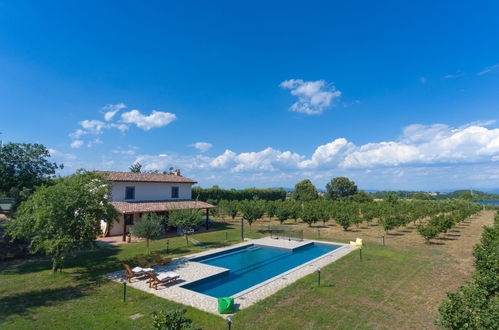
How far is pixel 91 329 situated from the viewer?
8.59m

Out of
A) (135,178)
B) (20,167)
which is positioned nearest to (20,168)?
(20,167)

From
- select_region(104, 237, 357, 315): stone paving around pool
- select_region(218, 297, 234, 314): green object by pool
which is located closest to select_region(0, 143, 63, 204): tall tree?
select_region(104, 237, 357, 315): stone paving around pool

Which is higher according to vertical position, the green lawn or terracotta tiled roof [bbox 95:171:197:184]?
terracotta tiled roof [bbox 95:171:197:184]

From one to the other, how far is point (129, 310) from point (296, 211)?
2882 cm

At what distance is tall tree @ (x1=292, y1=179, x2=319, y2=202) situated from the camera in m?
70.4

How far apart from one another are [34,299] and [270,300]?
10042mm

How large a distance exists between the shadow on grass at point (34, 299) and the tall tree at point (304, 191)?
2441 inches

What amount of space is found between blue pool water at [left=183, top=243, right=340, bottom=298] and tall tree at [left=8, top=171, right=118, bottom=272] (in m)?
6.16

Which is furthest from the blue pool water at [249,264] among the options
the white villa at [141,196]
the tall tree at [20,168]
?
the tall tree at [20,168]

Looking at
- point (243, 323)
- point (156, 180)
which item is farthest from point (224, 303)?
point (156, 180)

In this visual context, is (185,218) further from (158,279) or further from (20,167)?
(20,167)

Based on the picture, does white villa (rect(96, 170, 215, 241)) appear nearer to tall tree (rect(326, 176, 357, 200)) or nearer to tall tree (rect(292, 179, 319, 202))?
tall tree (rect(292, 179, 319, 202))

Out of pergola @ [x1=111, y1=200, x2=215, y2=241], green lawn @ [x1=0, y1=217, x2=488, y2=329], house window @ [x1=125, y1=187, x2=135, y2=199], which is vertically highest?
house window @ [x1=125, y1=187, x2=135, y2=199]

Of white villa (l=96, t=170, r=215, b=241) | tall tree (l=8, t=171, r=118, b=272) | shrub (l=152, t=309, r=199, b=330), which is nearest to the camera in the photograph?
shrub (l=152, t=309, r=199, b=330)
